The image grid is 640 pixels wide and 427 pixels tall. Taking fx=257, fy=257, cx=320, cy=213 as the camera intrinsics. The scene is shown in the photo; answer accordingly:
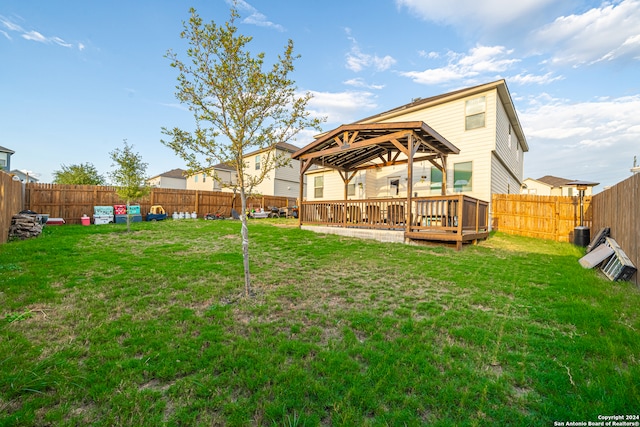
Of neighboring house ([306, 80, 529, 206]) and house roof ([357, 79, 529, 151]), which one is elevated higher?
house roof ([357, 79, 529, 151])

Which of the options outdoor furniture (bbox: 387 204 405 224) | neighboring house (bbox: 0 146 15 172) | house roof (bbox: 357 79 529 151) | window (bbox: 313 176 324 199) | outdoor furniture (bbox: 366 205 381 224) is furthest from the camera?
neighboring house (bbox: 0 146 15 172)

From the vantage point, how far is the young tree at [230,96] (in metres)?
3.99

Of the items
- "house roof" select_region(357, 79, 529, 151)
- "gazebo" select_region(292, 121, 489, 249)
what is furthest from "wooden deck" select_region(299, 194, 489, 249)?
"house roof" select_region(357, 79, 529, 151)

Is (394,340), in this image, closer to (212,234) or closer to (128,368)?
(128,368)

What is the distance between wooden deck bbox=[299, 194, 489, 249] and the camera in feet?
26.9

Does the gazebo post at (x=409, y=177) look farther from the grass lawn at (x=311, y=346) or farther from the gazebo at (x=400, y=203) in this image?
the grass lawn at (x=311, y=346)

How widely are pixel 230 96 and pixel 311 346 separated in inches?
152

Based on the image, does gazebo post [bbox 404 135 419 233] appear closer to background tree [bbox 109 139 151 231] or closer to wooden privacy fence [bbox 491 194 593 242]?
wooden privacy fence [bbox 491 194 593 242]

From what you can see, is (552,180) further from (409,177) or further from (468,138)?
(409,177)

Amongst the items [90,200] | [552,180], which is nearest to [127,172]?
[90,200]

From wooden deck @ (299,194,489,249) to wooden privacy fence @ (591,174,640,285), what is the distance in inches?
126

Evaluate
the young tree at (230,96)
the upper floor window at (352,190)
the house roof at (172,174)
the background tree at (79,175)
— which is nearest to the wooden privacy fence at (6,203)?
the young tree at (230,96)

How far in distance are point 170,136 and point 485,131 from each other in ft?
39.6

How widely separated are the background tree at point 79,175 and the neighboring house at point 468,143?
2805cm
